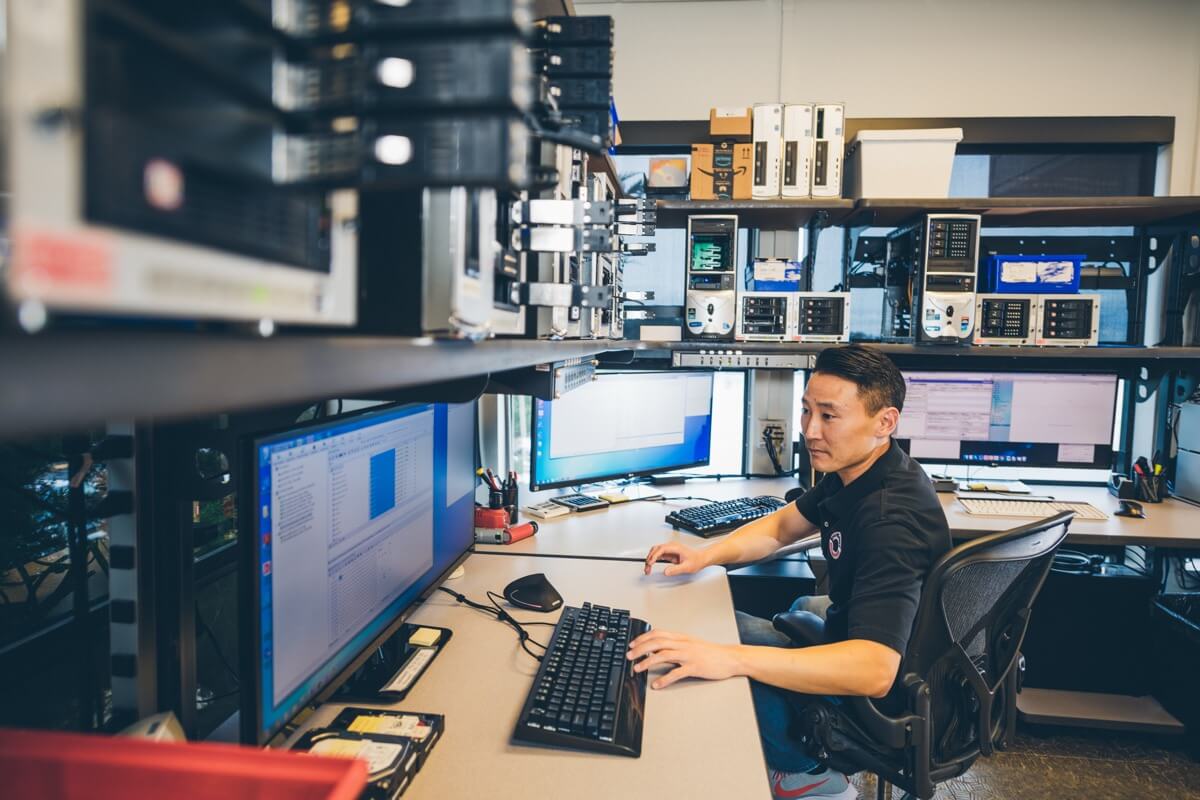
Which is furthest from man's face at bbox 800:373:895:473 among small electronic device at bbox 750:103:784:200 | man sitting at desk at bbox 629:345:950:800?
small electronic device at bbox 750:103:784:200

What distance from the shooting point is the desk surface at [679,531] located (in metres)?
1.76

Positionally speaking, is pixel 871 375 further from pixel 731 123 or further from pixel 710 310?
pixel 731 123

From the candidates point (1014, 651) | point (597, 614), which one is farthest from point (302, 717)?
point (1014, 651)

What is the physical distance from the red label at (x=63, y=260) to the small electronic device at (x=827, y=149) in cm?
252

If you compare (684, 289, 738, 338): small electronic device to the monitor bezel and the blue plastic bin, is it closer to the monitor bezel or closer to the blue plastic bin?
the monitor bezel

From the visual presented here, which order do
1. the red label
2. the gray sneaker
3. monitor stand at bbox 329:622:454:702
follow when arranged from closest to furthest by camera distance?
the red label
monitor stand at bbox 329:622:454:702
the gray sneaker

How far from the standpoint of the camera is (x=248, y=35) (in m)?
0.34

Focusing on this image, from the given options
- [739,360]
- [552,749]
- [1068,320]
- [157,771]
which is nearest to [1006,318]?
[1068,320]

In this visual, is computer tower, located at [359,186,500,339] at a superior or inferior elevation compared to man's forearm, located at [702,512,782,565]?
superior

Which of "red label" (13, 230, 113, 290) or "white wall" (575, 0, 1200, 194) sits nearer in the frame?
"red label" (13, 230, 113, 290)

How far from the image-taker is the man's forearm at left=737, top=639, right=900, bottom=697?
1142 millimetres

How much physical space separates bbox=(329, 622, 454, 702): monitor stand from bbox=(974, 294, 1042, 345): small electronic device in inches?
88.6

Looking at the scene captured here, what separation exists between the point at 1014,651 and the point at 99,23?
1.79m

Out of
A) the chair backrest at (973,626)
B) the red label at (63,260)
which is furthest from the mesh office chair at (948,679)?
the red label at (63,260)
